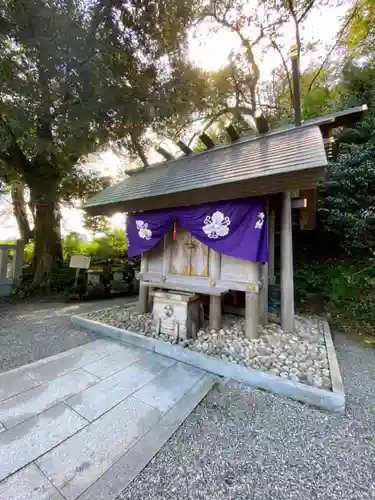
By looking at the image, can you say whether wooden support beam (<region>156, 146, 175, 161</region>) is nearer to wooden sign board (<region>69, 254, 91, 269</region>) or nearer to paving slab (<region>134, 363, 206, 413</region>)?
wooden sign board (<region>69, 254, 91, 269</region>)

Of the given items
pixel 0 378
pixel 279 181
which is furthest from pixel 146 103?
pixel 0 378

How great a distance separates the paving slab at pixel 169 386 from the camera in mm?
2202

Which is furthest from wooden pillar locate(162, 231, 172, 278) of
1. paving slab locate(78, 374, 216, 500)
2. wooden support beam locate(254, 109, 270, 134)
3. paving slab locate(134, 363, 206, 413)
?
wooden support beam locate(254, 109, 270, 134)

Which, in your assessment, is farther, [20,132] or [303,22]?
[303,22]

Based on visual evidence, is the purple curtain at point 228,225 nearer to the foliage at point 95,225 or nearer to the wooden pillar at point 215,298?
the wooden pillar at point 215,298

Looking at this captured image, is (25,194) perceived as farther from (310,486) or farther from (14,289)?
(310,486)

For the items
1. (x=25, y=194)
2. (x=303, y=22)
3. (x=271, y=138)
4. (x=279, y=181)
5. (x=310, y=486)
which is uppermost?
(x=303, y=22)

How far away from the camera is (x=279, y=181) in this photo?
2646 mm

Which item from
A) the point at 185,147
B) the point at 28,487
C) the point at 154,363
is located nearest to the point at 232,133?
the point at 185,147

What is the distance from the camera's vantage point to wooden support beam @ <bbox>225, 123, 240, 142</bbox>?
438cm

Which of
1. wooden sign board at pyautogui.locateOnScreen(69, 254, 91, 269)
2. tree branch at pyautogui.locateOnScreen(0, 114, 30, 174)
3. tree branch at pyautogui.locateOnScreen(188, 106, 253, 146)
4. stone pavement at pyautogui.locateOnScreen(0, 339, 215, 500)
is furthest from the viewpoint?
tree branch at pyautogui.locateOnScreen(188, 106, 253, 146)

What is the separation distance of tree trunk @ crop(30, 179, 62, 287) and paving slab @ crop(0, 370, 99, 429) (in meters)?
5.48

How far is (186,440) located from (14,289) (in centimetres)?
721

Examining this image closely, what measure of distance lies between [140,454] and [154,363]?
1.34 metres
